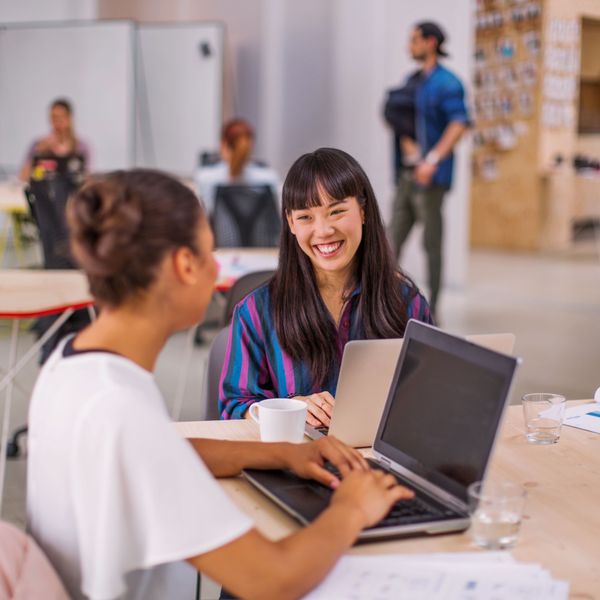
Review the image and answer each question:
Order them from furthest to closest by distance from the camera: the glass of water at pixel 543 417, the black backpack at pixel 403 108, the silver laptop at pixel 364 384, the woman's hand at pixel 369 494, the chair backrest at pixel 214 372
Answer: the black backpack at pixel 403 108 → the chair backrest at pixel 214 372 → the glass of water at pixel 543 417 → the silver laptop at pixel 364 384 → the woman's hand at pixel 369 494

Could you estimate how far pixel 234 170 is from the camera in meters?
5.76

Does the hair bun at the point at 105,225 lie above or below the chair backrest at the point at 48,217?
above

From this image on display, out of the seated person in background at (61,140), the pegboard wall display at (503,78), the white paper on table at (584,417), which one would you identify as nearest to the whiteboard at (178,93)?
the seated person in background at (61,140)

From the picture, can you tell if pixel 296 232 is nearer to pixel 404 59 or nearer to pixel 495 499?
pixel 495 499

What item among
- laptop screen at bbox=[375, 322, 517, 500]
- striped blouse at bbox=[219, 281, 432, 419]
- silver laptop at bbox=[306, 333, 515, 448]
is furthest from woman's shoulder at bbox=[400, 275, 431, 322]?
laptop screen at bbox=[375, 322, 517, 500]

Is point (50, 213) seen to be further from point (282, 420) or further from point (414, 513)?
point (414, 513)

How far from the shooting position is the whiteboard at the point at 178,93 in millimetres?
9298

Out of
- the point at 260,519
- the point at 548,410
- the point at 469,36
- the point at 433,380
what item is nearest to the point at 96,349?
the point at 260,519

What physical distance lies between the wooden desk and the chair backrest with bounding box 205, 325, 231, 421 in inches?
15.5

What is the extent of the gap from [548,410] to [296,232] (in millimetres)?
673

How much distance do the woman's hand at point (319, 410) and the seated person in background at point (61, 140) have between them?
6.12 meters

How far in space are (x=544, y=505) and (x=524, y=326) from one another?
510cm

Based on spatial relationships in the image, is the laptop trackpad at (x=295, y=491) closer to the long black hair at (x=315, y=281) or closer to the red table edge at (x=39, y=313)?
the long black hair at (x=315, y=281)

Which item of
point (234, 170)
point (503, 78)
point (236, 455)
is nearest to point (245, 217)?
point (234, 170)
